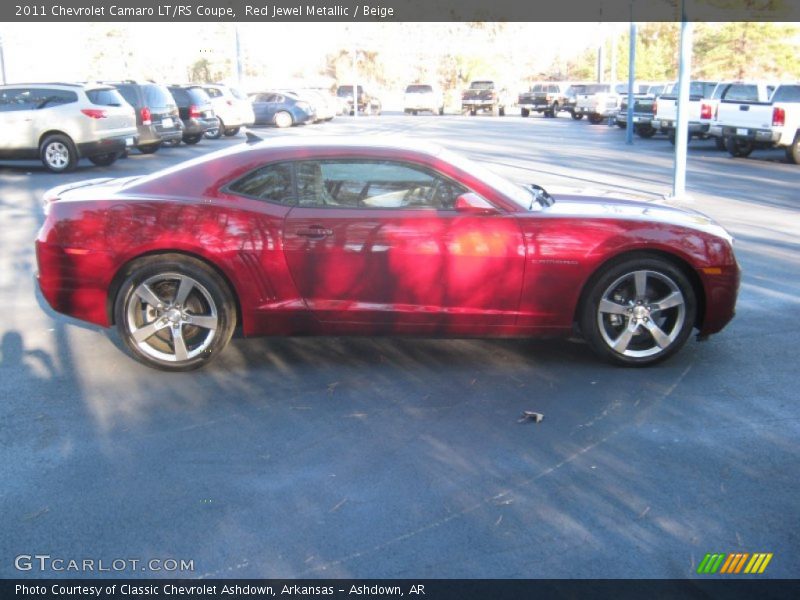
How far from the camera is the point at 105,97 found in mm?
18828

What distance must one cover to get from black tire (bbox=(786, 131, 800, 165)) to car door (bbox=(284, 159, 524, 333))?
17245 mm

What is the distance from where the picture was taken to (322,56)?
78938 millimetres

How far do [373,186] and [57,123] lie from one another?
567 inches

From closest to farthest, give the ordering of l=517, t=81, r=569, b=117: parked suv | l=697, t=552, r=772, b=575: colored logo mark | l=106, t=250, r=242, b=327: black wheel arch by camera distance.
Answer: l=697, t=552, r=772, b=575: colored logo mark, l=106, t=250, r=242, b=327: black wheel arch, l=517, t=81, r=569, b=117: parked suv

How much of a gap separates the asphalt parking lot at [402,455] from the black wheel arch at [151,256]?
443mm

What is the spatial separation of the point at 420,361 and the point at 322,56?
76.1 metres

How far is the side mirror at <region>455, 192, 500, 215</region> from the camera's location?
19.4 ft

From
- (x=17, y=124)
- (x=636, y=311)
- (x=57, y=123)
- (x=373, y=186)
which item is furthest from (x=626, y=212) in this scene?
(x=17, y=124)

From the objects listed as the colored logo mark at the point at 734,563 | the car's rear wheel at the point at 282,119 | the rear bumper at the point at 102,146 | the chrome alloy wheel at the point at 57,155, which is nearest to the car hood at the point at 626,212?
the colored logo mark at the point at 734,563

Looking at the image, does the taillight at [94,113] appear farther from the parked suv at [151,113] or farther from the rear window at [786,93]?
the rear window at [786,93]

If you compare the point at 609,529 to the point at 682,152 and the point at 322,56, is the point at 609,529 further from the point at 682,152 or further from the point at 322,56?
the point at 322,56

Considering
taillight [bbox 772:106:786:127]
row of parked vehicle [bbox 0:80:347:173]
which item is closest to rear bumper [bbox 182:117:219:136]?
row of parked vehicle [bbox 0:80:347:173]

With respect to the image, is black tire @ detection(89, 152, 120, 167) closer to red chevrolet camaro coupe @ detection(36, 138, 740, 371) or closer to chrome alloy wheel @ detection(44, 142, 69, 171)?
chrome alloy wheel @ detection(44, 142, 69, 171)
